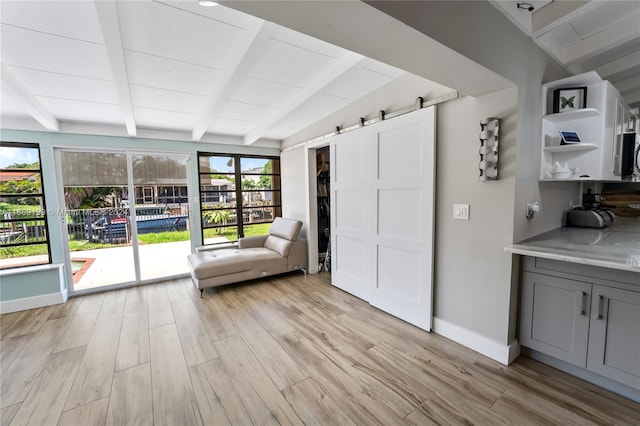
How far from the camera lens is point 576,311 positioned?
179 cm

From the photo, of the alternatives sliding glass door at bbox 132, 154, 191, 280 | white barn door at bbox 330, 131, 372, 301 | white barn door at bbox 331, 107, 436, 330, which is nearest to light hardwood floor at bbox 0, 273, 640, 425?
white barn door at bbox 331, 107, 436, 330

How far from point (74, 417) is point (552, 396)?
3046 mm

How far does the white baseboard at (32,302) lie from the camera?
9.94ft

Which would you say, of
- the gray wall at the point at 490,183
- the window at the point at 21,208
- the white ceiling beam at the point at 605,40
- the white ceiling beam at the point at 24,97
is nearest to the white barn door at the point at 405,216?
the gray wall at the point at 490,183

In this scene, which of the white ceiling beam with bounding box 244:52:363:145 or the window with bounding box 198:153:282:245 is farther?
the window with bounding box 198:153:282:245

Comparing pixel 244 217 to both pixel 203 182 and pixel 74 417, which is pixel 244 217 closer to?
pixel 203 182

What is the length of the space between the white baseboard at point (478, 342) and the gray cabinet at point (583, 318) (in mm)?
166

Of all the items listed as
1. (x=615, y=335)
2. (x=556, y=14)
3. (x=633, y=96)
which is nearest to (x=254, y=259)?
(x=615, y=335)

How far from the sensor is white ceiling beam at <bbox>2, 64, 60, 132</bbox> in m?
2.08

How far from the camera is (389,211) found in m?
2.79

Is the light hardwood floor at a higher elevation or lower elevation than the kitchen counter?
lower

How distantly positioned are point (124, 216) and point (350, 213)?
337 centimetres

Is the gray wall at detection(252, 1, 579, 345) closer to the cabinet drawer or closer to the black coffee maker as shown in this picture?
the cabinet drawer

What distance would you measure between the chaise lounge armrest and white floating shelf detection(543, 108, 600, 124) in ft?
13.1
